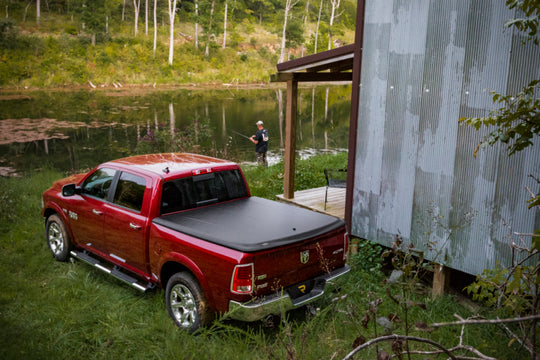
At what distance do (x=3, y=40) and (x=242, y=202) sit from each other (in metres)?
41.6

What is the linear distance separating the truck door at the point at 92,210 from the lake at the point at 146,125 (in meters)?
6.94

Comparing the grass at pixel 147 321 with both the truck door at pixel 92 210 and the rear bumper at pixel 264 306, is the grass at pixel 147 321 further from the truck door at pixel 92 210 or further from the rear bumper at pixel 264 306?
the truck door at pixel 92 210

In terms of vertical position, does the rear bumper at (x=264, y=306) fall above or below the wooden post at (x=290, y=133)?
below

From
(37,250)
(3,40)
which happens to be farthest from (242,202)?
(3,40)

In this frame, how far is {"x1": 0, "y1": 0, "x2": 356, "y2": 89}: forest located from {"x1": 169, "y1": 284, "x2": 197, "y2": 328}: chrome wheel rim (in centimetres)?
3771

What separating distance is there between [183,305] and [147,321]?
49 centimetres

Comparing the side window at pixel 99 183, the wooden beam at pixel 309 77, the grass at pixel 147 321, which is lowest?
the grass at pixel 147 321

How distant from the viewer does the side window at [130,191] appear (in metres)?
5.73

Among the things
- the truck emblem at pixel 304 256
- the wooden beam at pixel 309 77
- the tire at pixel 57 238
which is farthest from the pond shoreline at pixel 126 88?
the truck emblem at pixel 304 256

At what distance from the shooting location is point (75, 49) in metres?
42.6

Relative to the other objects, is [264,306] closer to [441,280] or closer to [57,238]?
[441,280]

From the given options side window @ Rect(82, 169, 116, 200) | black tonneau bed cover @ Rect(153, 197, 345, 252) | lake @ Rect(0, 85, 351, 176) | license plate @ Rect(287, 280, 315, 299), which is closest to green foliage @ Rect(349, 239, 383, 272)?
black tonneau bed cover @ Rect(153, 197, 345, 252)

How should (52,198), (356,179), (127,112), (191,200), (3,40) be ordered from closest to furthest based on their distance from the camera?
(191,200) < (356,179) < (52,198) < (127,112) < (3,40)

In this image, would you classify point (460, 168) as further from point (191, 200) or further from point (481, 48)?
point (191, 200)
